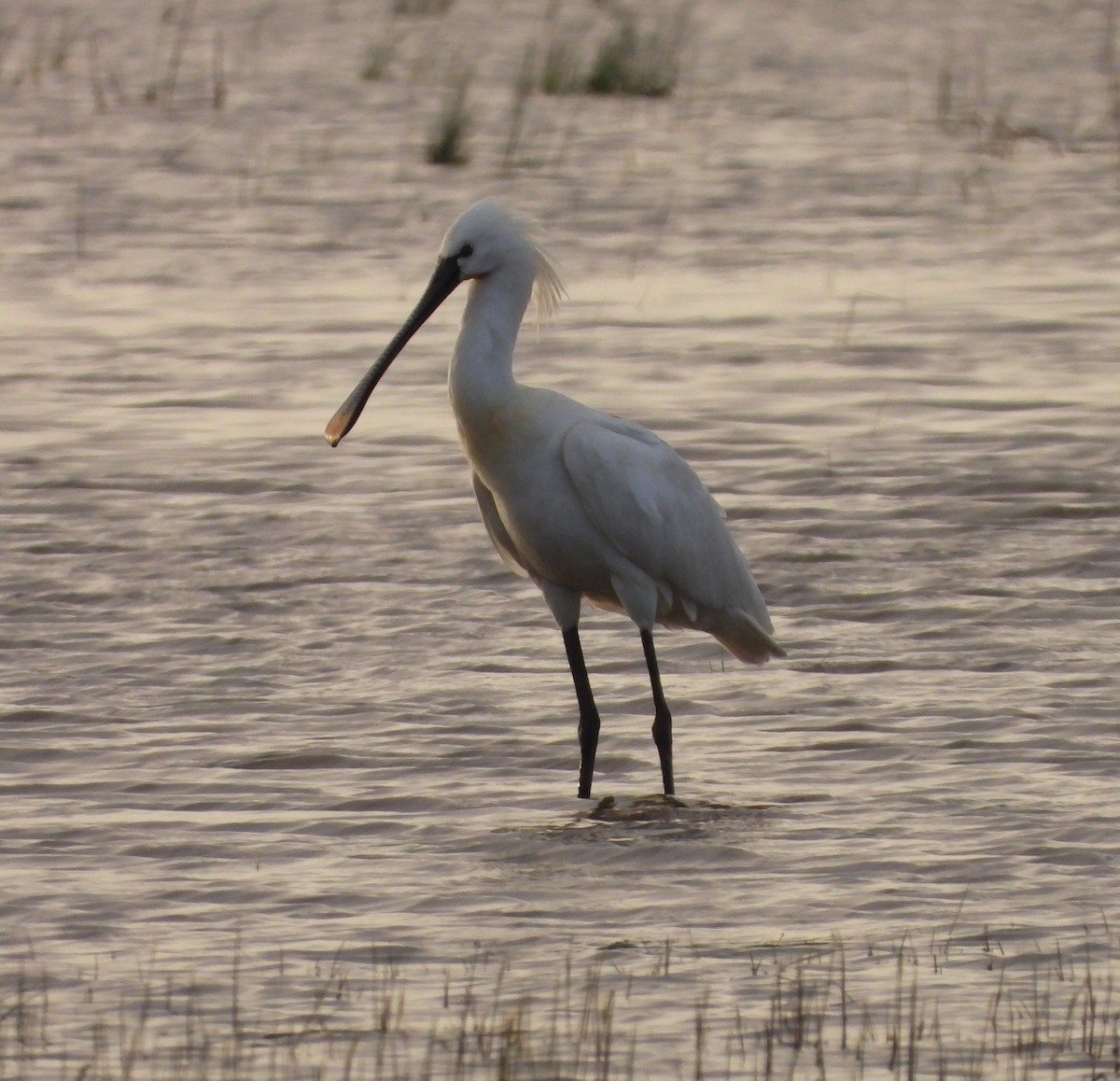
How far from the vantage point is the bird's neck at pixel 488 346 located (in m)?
7.99

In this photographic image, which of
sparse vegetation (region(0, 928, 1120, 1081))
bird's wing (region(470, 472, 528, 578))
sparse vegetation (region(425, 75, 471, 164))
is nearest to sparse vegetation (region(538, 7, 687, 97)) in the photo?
sparse vegetation (region(425, 75, 471, 164))

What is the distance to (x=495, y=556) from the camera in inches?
424

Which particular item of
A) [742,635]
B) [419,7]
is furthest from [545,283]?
[419,7]

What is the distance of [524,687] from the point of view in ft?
29.9

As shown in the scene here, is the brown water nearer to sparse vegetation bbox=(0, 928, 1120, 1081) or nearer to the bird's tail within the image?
sparse vegetation bbox=(0, 928, 1120, 1081)

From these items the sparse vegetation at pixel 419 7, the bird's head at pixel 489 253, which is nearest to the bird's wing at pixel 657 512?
the bird's head at pixel 489 253

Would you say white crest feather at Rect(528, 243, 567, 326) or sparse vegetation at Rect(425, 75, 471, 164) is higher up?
white crest feather at Rect(528, 243, 567, 326)

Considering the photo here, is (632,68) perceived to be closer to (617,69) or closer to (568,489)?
(617,69)

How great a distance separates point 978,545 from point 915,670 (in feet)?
5.85

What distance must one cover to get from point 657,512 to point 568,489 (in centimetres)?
30

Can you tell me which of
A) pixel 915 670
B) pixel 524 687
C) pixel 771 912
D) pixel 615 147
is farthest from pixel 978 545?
pixel 615 147

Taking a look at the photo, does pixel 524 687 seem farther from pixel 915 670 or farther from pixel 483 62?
pixel 483 62

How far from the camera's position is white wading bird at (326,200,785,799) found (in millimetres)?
7992

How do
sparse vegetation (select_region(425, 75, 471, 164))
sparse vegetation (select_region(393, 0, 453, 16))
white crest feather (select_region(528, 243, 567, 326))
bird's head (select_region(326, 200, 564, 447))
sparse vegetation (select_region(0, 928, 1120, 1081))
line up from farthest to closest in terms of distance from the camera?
1. sparse vegetation (select_region(393, 0, 453, 16))
2. sparse vegetation (select_region(425, 75, 471, 164))
3. white crest feather (select_region(528, 243, 567, 326))
4. bird's head (select_region(326, 200, 564, 447))
5. sparse vegetation (select_region(0, 928, 1120, 1081))
